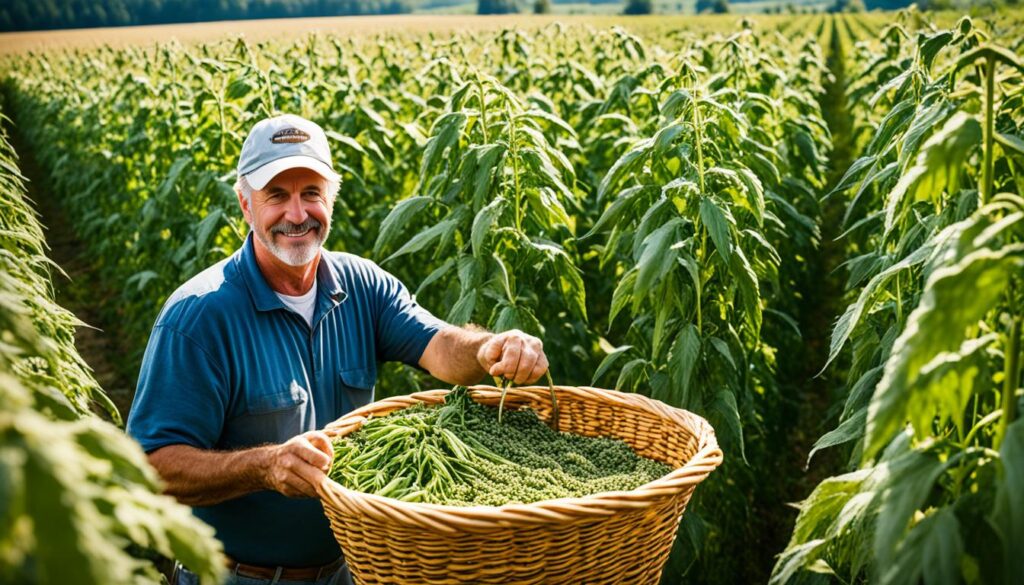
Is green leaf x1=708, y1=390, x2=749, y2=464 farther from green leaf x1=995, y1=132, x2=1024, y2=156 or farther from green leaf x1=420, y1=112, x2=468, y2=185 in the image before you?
green leaf x1=995, y1=132, x2=1024, y2=156

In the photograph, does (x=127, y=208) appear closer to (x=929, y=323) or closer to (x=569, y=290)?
(x=569, y=290)

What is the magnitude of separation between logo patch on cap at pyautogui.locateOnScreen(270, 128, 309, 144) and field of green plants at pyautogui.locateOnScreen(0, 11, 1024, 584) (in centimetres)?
78

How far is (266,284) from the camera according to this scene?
10.5 ft

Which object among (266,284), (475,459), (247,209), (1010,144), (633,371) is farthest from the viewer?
(633,371)

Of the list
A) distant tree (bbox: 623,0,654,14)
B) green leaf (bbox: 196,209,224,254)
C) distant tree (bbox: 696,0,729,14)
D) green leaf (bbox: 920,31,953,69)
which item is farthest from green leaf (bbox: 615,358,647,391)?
distant tree (bbox: 623,0,654,14)

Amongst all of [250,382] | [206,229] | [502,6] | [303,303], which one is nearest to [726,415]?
[303,303]

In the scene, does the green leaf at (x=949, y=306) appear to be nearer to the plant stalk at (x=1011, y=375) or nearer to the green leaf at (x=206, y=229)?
the plant stalk at (x=1011, y=375)

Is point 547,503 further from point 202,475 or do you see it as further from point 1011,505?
point 202,475

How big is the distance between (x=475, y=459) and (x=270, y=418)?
88 centimetres

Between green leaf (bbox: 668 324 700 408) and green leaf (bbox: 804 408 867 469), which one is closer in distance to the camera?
green leaf (bbox: 804 408 867 469)

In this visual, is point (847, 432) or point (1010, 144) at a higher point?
point (1010, 144)

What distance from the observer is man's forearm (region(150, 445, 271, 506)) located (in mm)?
2680

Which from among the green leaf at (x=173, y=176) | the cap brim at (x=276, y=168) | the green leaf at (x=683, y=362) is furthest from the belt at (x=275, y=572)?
the green leaf at (x=173, y=176)

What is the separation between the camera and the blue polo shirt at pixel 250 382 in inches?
115
